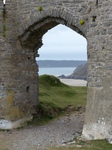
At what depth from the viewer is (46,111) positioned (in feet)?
47.5

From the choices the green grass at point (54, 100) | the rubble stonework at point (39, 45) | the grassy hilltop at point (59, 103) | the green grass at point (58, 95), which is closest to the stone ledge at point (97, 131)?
the rubble stonework at point (39, 45)

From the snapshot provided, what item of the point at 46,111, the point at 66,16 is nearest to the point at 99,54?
the point at 66,16

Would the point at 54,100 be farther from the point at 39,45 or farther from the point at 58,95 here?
the point at 39,45

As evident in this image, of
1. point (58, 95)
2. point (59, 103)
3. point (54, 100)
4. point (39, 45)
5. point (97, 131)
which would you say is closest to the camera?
point (97, 131)

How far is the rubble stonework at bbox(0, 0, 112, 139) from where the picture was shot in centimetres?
901

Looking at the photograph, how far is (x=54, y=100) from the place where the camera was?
57.2ft

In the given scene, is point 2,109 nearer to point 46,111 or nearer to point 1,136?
point 1,136

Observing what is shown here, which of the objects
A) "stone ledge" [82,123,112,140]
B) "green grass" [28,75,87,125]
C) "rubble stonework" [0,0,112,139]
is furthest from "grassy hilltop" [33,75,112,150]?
"rubble stonework" [0,0,112,139]

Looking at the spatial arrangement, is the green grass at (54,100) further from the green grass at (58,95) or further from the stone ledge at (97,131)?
the stone ledge at (97,131)

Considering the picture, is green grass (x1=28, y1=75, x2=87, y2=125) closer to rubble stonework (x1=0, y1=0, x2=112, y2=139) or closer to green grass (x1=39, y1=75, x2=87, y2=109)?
green grass (x1=39, y1=75, x2=87, y2=109)

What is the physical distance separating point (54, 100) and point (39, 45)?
502cm

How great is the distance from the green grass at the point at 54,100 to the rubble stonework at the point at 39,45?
80cm

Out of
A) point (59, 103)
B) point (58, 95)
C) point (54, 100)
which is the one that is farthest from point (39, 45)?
point (58, 95)

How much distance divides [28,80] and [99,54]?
4.54 metres
